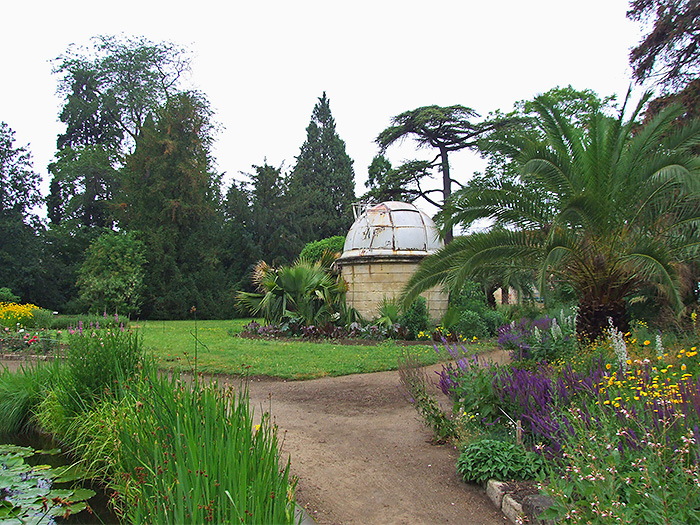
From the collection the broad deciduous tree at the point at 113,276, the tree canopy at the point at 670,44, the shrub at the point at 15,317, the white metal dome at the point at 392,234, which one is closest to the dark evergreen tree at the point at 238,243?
the broad deciduous tree at the point at 113,276

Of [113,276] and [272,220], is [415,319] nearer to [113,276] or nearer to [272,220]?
[113,276]

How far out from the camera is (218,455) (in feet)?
8.41

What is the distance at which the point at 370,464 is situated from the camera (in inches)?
169

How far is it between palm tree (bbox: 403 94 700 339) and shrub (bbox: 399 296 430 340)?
6.17m

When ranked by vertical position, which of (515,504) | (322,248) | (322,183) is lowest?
(515,504)

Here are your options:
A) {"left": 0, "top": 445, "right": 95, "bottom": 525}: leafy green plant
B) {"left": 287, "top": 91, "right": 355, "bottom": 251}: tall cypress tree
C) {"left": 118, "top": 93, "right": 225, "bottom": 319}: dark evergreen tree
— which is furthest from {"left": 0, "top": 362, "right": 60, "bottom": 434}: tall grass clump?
{"left": 287, "top": 91, "right": 355, "bottom": 251}: tall cypress tree

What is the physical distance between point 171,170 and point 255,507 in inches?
1125

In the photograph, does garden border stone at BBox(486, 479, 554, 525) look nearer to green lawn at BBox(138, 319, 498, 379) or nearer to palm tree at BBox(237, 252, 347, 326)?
green lawn at BBox(138, 319, 498, 379)

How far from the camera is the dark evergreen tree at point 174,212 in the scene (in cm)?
2734

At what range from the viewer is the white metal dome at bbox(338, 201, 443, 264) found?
1702cm

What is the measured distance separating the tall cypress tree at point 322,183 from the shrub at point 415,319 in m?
21.0

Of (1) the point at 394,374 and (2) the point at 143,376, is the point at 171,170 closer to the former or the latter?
(1) the point at 394,374

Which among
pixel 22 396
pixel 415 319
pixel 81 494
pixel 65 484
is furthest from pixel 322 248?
pixel 81 494

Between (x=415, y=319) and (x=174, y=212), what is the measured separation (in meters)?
18.2
